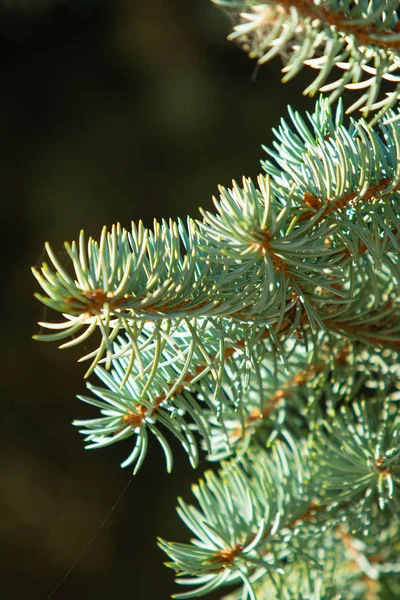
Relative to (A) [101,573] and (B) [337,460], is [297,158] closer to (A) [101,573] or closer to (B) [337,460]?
(B) [337,460]

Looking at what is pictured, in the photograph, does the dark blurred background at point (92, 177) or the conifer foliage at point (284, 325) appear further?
the dark blurred background at point (92, 177)

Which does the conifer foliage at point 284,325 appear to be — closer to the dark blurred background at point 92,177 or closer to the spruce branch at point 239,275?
the spruce branch at point 239,275

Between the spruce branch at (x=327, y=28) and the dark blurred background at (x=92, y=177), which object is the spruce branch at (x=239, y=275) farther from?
the dark blurred background at (x=92, y=177)

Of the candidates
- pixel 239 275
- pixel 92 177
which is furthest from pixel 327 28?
pixel 92 177

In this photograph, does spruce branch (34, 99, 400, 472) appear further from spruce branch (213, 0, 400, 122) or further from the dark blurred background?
the dark blurred background

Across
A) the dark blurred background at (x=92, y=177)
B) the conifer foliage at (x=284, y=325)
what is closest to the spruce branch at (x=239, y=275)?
the conifer foliage at (x=284, y=325)

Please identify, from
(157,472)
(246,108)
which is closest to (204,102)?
(246,108)

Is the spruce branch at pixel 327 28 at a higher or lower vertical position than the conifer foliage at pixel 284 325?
higher
